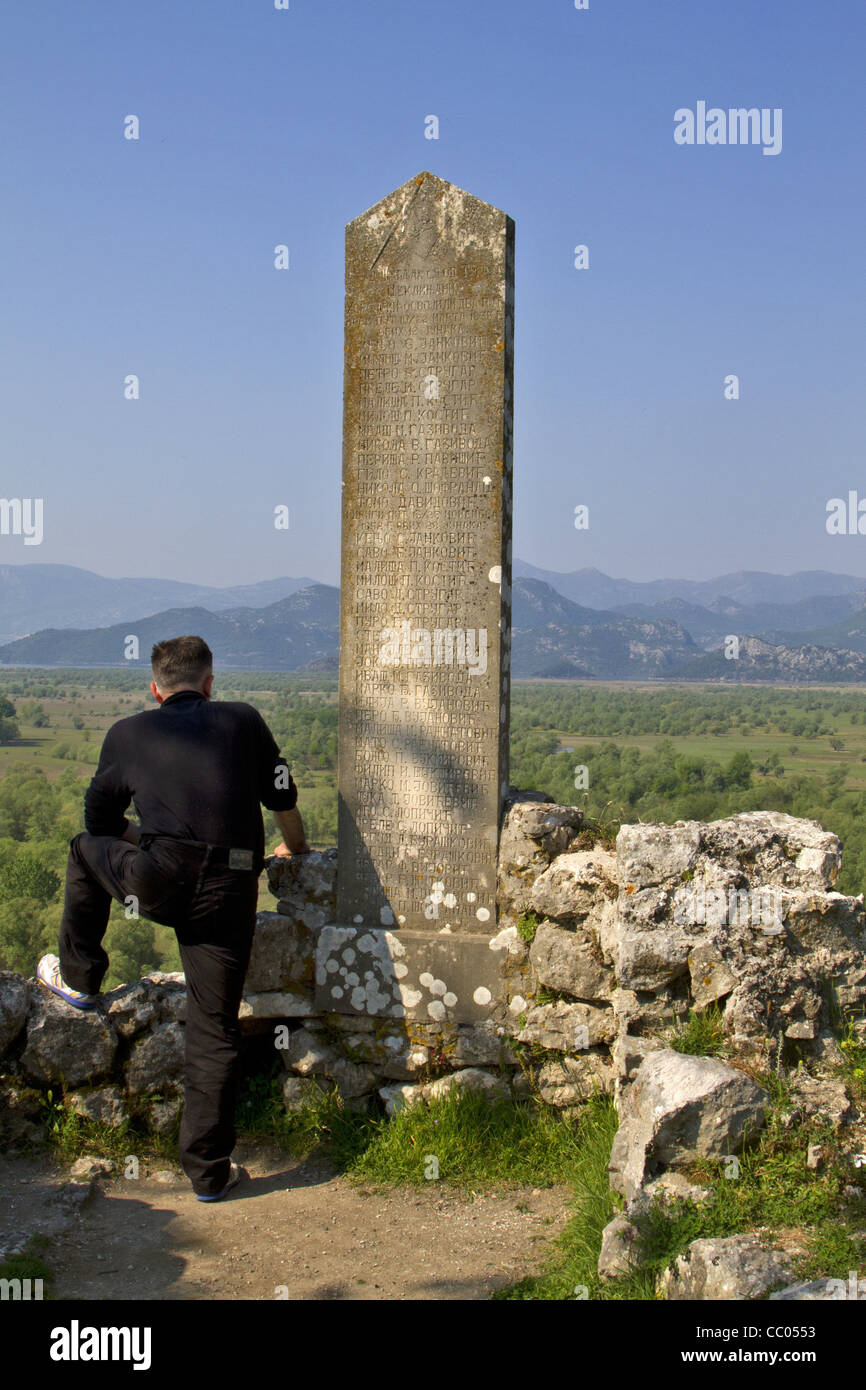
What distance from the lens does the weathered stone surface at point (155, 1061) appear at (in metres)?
5.25

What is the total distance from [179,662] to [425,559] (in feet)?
4.52

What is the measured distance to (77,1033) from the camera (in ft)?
17.1

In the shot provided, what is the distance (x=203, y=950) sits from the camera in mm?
4762

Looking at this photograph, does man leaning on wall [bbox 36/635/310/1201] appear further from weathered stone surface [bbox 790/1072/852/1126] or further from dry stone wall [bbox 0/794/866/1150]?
weathered stone surface [bbox 790/1072/852/1126]

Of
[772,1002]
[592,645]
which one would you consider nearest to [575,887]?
[772,1002]

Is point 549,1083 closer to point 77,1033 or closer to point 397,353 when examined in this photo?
point 77,1033

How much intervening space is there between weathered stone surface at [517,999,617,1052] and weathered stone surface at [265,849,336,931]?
1.22 m

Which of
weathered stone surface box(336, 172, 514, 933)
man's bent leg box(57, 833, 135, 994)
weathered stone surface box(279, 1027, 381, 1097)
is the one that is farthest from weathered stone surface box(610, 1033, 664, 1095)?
man's bent leg box(57, 833, 135, 994)

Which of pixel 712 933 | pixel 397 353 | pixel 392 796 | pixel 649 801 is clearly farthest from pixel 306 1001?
pixel 649 801

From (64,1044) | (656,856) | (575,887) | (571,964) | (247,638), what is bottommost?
(64,1044)


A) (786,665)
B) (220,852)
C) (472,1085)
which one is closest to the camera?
(220,852)

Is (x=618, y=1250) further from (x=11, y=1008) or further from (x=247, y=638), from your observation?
(x=247, y=638)

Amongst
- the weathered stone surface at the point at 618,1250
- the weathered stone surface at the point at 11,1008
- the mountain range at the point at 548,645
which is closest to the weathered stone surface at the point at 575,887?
the weathered stone surface at the point at 618,1250

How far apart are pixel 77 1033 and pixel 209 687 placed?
1.81m
